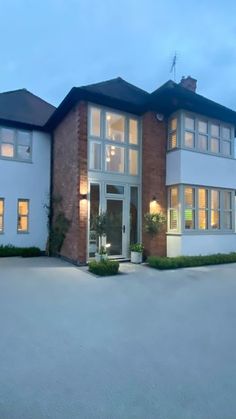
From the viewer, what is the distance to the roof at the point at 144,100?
31.4 feet

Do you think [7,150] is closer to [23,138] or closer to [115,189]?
[23,138]

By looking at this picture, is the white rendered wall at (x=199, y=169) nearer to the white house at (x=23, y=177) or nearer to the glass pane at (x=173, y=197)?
the glass pane at (x=173, y=197)

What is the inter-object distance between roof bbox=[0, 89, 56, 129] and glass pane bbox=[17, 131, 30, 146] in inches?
13.3

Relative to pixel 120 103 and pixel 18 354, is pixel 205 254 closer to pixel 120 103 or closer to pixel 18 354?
pixel 120 103

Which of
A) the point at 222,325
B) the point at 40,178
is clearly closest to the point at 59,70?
the point at 40,178

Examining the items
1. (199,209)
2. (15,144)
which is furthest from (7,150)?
(199,209)

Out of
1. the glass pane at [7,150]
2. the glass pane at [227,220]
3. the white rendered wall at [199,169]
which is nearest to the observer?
the white rendered wall at [199,169]

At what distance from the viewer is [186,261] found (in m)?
9.32

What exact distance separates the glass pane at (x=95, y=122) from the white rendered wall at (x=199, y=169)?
2.92 metres

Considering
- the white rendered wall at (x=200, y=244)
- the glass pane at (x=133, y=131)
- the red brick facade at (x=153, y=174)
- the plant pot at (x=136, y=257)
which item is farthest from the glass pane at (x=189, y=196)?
the glass pane at (x=133, y=131)

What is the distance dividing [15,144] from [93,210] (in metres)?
4.91

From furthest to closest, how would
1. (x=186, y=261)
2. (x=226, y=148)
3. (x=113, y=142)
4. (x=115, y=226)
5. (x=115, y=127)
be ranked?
1. (x=226, y=148)
2. (x=115, y=127)
3. (x=113, y=142)
4. (x=115, y=226)
5. (x=186, y=261)

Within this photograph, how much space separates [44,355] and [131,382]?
109 cm

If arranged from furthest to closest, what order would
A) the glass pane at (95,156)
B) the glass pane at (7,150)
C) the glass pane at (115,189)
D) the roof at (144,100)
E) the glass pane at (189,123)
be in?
1. the glass pane at (7,150)
2. the glass pane at (189,123)
3. the glass pane at (115,189)
4. the glass pane at (95,156)
5. the roof at (144,100)
